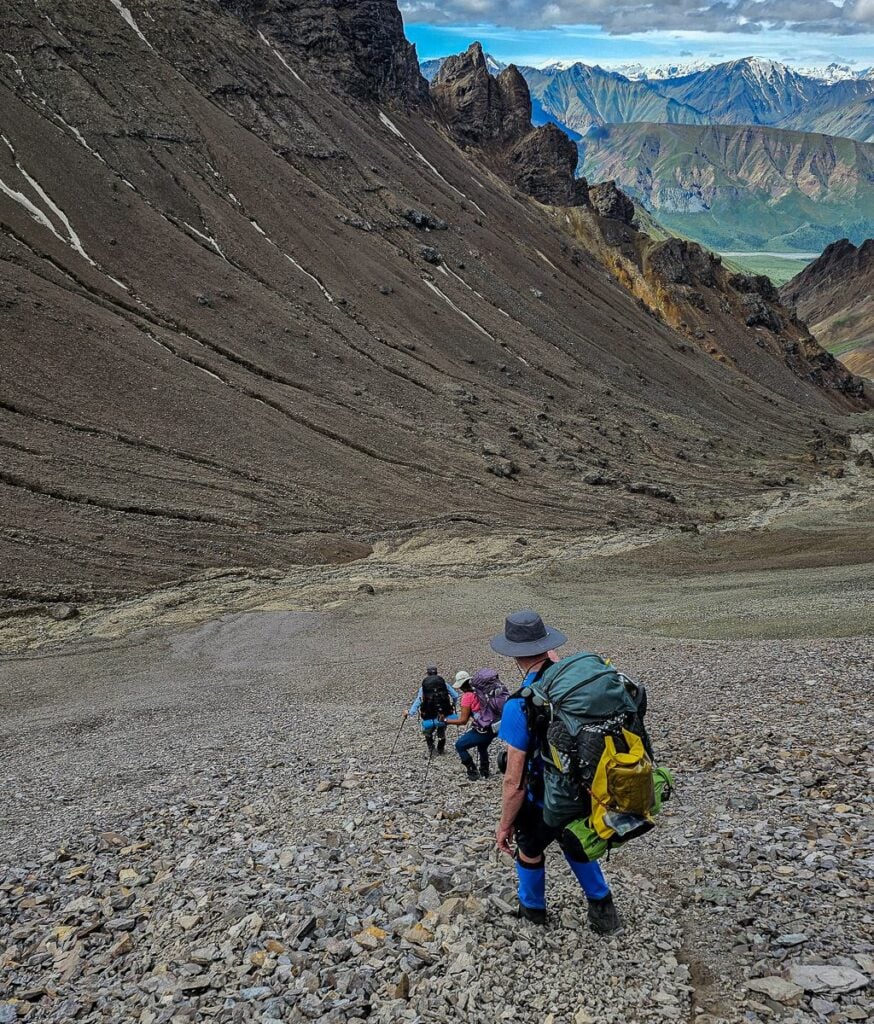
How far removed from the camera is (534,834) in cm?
518

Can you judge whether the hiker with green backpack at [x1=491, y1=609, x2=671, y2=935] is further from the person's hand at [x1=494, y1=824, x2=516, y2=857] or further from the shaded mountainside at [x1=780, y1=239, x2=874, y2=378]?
the shaded mountainside at [x1=780, y1=239, x2=874, y2=378]

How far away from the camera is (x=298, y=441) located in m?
33.7

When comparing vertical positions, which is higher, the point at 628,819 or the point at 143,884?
the point at 628,819

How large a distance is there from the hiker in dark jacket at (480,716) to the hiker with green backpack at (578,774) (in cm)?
312

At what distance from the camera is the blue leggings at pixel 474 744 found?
8.54 meters

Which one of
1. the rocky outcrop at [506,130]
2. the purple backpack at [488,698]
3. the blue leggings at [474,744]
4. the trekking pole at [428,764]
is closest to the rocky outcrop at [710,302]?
the rocky outcrop at [506,130]

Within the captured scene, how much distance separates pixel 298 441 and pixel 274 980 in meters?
29.8

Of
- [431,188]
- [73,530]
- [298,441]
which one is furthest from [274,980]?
[431,188]

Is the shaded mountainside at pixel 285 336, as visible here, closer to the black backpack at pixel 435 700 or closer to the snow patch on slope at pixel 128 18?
the snow patch on slope at pixel 128 18

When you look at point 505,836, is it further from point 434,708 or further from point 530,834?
point 434,708

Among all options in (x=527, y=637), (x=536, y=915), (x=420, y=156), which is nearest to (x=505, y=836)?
(x=536, y=915)

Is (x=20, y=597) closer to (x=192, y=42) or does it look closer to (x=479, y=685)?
(x=479, y=685)

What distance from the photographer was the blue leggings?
8.54 metres

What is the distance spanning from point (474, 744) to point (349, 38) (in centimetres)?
8160
